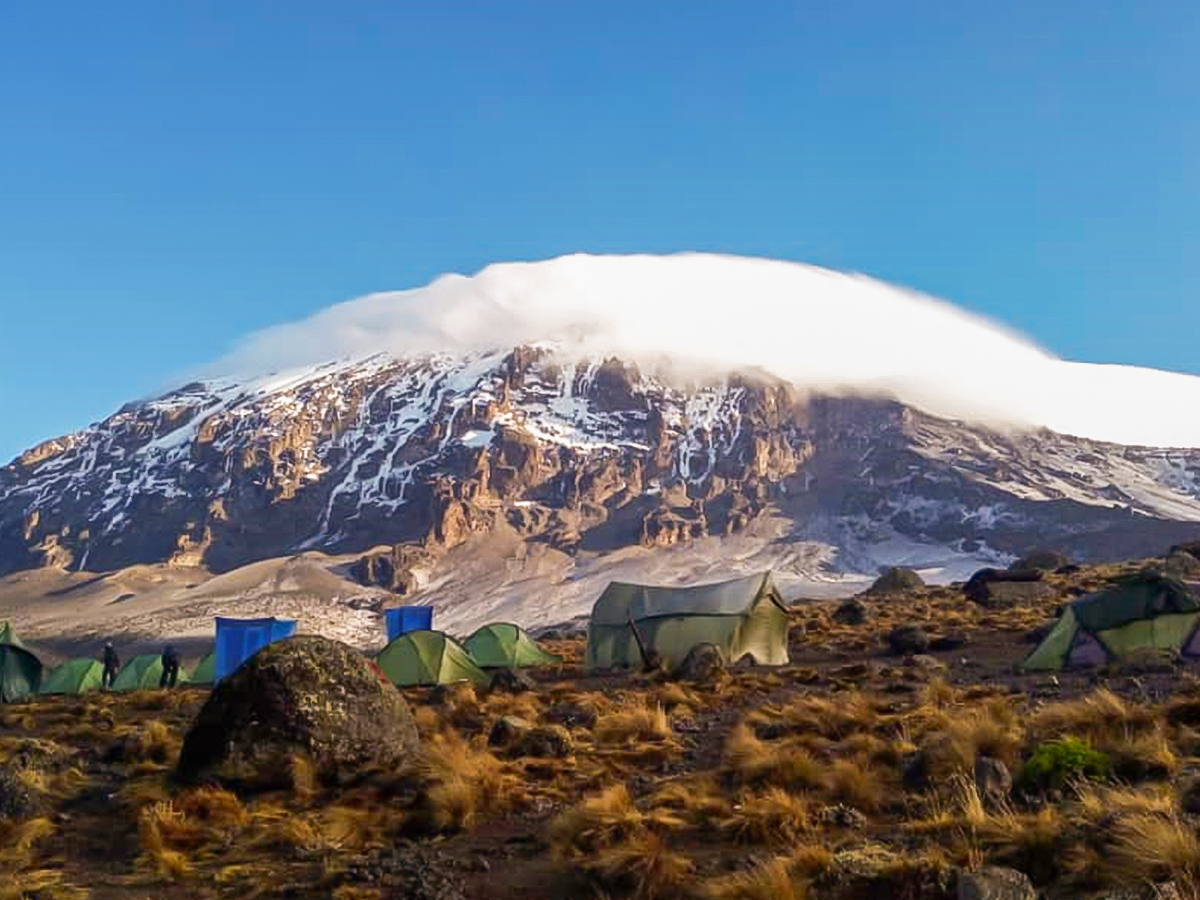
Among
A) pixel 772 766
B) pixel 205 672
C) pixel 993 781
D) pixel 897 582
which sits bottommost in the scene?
pixel 897 582

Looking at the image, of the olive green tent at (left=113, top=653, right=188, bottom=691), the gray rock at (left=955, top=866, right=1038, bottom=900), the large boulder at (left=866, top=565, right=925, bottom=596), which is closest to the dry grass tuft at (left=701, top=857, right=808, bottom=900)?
the gray rock at (left=955, top=866, right=1038, bottom=900)

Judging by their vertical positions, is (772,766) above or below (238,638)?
above

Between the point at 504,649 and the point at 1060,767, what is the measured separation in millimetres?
25253

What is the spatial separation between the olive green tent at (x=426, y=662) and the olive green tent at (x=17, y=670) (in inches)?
600

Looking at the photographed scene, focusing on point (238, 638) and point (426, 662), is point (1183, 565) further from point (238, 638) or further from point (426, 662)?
point (238, 638)

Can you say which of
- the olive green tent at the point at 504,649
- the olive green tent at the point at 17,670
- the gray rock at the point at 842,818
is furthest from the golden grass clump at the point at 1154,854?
the olive green tent at the point at 17,670

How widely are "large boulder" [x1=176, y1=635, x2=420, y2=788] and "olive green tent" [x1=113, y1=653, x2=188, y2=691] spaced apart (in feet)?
91.6

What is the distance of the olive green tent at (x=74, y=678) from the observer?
131 ft

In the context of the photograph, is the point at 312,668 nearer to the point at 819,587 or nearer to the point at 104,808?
the point at 104,808

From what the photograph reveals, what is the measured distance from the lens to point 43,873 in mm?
10375

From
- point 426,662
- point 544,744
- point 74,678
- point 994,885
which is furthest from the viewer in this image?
point 74,678

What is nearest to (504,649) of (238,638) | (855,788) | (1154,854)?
(238,638)

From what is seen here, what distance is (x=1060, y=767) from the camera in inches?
393

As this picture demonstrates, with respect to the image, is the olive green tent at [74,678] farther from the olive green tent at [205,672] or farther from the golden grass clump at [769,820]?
the golden grass clump at [769,820]
